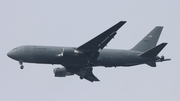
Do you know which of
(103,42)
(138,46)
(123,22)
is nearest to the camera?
(123,22)

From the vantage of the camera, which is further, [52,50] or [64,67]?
[64,67]

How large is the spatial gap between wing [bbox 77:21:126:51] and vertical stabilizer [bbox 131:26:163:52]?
25.4 feet

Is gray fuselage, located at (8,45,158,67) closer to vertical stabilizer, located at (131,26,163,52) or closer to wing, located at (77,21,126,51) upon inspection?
wing, located at (77,21,126,51)

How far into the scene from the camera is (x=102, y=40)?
5975 cm

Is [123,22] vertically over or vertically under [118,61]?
over

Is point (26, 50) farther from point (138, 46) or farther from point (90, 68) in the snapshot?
point (138, 46)

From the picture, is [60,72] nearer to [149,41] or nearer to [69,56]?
[69,56]

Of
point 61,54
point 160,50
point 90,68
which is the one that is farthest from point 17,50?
point 160,50

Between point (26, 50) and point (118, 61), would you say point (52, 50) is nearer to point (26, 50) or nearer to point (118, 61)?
point (26, 50)

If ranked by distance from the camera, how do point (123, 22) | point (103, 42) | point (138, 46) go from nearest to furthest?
1. point (123, 22)
2. point (103, 42)
3. point (138, 46)

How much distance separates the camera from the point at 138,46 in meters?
66.5

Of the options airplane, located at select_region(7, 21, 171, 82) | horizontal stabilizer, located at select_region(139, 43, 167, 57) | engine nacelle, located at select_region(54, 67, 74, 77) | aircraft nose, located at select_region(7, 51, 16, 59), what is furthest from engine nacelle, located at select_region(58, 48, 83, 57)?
horizontal stabilizer, located at select_region(139, 43, 167, 57)

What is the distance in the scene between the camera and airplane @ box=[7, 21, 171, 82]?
60.5 m

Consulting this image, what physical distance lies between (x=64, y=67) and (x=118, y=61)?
31.0 feet
